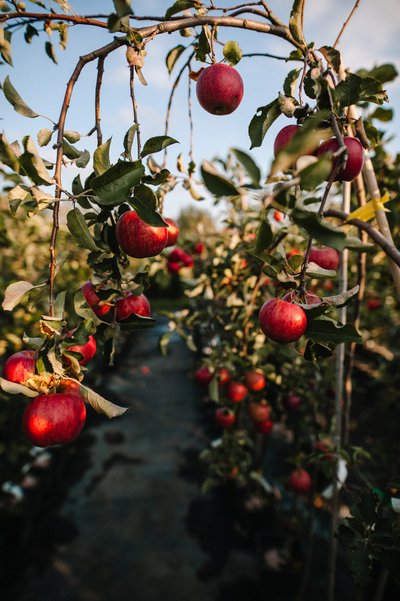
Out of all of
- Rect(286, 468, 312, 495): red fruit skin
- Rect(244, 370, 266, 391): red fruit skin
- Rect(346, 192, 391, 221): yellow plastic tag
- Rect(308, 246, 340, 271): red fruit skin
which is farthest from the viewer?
Rect(286, 468, 312, 495): red fruit skin

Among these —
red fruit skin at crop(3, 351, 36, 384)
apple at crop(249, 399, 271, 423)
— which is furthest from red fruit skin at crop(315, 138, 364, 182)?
apple at crop(249, 399, 271, 423)

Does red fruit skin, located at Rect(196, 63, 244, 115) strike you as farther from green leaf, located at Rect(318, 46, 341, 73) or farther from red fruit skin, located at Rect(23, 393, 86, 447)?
red fruit skin, located at Rect(23, 393, 86, 447)

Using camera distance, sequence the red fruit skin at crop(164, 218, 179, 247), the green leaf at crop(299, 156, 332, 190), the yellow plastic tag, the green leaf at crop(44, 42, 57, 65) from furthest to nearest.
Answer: the red fruit skin at crop(164, 218, 179, 247), the green leaf at crop(44, 42, 57, 65), the yellow plastic tag, the green leaf at crop(299, 156, 332, 190)

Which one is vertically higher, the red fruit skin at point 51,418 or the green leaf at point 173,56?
the green leaf at point 173,56

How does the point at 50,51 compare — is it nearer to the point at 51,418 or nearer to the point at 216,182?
the point at 216,182

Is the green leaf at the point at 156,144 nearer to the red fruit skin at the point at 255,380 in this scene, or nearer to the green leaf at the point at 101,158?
the green leaf at the point at 101,158

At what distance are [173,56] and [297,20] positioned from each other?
1.15ft

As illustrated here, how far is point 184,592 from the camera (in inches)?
99.6

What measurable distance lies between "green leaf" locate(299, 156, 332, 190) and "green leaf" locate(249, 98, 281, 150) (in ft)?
Answer: 1.41

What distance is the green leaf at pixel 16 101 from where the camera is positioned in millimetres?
740

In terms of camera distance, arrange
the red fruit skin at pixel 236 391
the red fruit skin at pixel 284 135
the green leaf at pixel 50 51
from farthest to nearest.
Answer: the red fruit skin at pixel 236 391, the green leaf at pixel 50 51, the red fruit skin at pixel 284 135

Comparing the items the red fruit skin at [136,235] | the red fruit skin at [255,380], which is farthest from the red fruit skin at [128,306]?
the red fruit skin at [255,380]

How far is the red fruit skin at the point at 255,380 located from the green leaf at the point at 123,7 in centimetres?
156

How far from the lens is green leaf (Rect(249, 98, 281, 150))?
0.83 m
